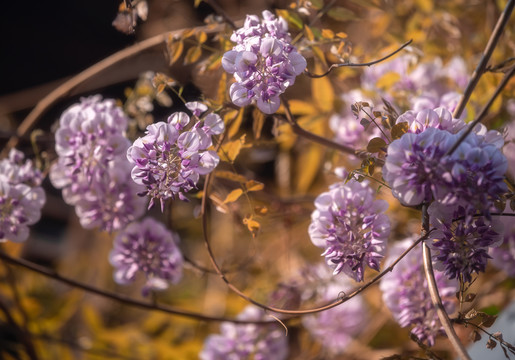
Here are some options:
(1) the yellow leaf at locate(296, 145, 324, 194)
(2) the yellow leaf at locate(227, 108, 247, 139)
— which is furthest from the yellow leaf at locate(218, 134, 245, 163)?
(1) the yellow leaf at locate(296, 145, 324, 194)

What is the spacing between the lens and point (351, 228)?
1.52 ft

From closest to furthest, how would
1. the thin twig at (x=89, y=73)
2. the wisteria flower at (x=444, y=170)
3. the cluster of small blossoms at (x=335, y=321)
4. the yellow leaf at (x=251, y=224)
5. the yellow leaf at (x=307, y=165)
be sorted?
the wisteria flower at (x=444, y=170), the yellow leaf at (x=251, y=224), the thin twig at (x=89, y=73), the cluster of small blossoms at (x=335, y=321), the yellow leaf at (x=307, y=165)

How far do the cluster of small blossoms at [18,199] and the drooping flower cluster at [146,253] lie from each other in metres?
0.10

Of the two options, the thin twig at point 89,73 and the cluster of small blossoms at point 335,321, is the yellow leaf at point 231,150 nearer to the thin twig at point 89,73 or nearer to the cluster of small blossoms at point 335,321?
the thin twig at point 89,73

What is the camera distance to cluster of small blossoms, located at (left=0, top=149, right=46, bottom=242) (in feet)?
1.75

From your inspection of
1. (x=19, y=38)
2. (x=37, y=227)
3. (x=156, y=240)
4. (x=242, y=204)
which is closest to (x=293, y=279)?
(x=242, y=204)

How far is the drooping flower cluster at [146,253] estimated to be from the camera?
0.59 meters

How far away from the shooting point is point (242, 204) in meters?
0.77

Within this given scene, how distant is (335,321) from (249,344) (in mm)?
219

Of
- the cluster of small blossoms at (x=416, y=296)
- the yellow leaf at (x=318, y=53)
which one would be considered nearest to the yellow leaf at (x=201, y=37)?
the yellow leaf at (x=318, y=53)

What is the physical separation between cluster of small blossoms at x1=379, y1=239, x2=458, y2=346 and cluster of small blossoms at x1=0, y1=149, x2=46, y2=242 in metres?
0.41

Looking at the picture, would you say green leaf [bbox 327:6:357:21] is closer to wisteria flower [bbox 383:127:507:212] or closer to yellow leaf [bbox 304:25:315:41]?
yellow leaf [bbox 304:25:315:41]

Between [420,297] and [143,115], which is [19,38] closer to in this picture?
[143,115]

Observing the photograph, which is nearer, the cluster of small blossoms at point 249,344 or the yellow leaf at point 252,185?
the yellow leaf at point 252,185
